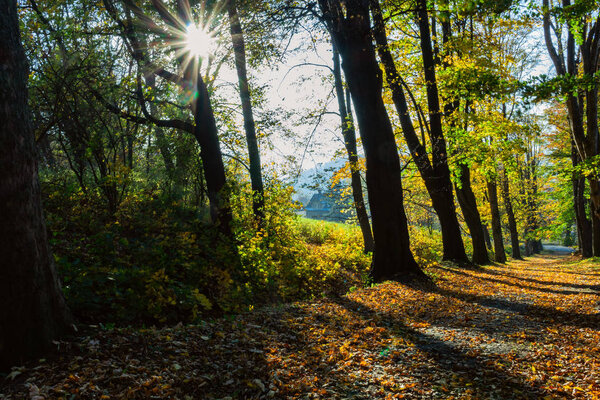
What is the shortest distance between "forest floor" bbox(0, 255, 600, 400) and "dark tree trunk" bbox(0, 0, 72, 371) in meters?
0.26

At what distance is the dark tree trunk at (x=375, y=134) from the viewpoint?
8125 mm

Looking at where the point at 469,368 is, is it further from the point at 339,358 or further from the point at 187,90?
the point at 187,90

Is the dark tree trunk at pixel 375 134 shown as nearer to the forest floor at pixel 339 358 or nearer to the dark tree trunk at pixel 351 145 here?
the forest floor at pixel 339 358

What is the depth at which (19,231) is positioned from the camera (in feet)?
10.1

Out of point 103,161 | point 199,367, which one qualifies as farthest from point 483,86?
point 103,161

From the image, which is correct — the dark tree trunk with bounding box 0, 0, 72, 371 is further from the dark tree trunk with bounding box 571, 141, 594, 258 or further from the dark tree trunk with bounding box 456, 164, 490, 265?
the dark tree trunk with bounding box 571, 141, 594, 258

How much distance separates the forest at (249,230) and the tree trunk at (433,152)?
0.24 feet

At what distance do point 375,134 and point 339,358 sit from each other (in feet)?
17.9

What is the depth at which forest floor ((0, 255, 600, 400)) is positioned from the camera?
9.92 feet

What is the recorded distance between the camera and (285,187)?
10625mm

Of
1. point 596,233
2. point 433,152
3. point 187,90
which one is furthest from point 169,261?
point 596,233

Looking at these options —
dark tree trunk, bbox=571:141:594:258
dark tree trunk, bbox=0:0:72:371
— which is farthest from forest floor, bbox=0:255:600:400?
dark tree trunk, bbox=571:141:594:258

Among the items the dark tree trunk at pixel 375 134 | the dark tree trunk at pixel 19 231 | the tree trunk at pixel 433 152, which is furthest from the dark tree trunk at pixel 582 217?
the dark tree trunk at pixel 19 231

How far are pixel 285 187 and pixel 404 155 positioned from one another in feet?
21.9
